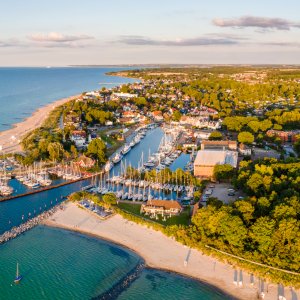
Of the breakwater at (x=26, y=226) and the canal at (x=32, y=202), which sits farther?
the canal at (x=32, y=202)

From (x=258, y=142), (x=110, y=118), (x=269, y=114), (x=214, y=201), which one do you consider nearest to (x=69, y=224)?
(x=214, y=201)

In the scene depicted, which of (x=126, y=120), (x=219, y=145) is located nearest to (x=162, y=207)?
(x=219, y=145)

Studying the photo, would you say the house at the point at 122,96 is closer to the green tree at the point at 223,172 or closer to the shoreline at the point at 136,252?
the green tree at the point at 223,172

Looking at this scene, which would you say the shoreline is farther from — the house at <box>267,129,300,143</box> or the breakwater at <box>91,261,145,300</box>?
the house at <box>267,129,300,143</box>

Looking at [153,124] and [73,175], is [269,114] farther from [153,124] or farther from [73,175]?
[73,175]

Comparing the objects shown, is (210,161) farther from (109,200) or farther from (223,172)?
(109,200)

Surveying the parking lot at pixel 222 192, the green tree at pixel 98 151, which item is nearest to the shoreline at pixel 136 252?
the parking lot at pixel 222 192
